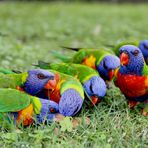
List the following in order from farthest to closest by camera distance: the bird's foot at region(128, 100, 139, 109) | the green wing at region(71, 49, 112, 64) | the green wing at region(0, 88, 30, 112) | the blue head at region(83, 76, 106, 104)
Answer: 1. the green wing at region(71, 49, 112, 64)
2. the bird's foot at region(128, 100, 139, 109)
3. the blue head at region(83, 76, 106, 104)
4. the green wing at region(0, 88, 30, 112)

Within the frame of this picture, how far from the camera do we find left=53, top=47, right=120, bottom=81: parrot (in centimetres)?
386

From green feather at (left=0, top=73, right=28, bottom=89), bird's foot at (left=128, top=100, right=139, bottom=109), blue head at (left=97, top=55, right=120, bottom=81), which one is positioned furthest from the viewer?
blue head at (left=97, top=55, right=120, bottom=81)

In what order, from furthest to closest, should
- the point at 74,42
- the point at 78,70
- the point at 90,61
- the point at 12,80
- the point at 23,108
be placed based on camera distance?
the point at 74,42 → the point at 90,61 → the point at 78,70 → the point at 12,80 → the point at 23,108

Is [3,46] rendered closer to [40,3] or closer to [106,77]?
[106,77]

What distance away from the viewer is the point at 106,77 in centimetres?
393

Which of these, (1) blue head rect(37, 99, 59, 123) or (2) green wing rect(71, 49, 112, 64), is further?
(2) green wing rect(71, 49, 112, 64)

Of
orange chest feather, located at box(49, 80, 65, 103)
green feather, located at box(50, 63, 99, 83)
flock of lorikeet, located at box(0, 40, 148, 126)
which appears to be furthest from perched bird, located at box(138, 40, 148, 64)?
orange chest feather, located at box(49, 80, 65, 103)

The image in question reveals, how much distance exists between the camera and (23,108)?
3.09 metres

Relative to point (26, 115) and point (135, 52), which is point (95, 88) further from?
point (26, 115)

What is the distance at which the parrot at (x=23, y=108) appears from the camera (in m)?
3.07

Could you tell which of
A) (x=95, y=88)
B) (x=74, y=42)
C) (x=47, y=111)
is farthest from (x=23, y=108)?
(x=74, y=42)

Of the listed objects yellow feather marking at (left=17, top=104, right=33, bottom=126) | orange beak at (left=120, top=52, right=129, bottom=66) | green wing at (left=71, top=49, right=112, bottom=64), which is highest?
orange beak at (left=120, top=52, right=129, bottom=66)

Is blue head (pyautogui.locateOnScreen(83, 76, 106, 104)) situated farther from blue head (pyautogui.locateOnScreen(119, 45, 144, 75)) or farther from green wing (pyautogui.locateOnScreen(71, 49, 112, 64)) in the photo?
green wing (pyautogui.locateOnScreen(71, 49, 112, 64))

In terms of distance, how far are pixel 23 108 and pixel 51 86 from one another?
330 mm
